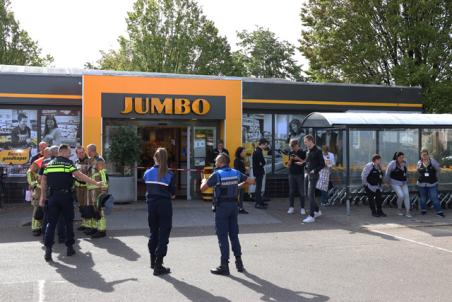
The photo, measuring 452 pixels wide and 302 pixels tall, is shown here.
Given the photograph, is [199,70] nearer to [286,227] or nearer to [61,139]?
[61,139]

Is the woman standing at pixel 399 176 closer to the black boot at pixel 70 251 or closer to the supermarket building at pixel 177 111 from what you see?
the supermarket building at pixel 177 111

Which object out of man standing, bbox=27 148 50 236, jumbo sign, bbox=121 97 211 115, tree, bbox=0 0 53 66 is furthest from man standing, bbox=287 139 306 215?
tree, bbox=0 0 53 66

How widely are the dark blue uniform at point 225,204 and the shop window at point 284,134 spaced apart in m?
8.86

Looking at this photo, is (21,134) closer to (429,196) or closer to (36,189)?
(36,189)

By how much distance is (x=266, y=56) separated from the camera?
46.0m

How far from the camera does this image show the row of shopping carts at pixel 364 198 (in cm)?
1368

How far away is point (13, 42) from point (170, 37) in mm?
8586

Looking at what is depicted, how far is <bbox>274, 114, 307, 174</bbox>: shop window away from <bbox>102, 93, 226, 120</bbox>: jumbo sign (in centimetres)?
200

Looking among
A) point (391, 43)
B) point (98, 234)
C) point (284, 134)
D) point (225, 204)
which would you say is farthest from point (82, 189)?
point (391, 43)

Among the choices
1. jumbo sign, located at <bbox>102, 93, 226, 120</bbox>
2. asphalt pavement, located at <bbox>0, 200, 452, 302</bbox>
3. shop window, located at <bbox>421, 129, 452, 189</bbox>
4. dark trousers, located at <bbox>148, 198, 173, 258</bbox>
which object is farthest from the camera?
shop window, located at <bbox>421, 129, 452, 189</bbox>

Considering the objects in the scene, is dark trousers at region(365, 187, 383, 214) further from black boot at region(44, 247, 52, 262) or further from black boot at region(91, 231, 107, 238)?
black boot at region(44, 247, 52, 262)

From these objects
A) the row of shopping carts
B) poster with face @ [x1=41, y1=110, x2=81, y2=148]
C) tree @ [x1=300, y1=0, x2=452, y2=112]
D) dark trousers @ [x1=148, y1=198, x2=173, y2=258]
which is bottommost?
the row of shopping carts

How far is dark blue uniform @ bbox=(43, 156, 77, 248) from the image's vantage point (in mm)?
7980

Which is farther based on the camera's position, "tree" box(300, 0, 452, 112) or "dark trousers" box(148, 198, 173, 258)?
"tree" box(300, 0, 452, 112)
